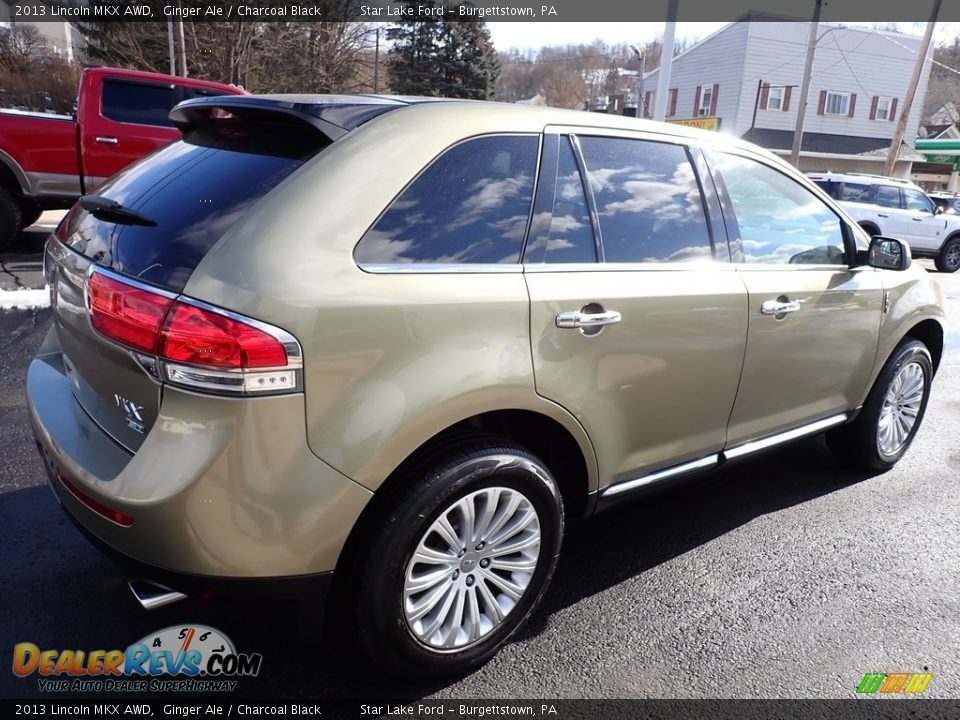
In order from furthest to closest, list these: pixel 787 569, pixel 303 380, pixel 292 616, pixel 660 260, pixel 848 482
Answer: pixel 848 482
pixel 787 569
pixel 660 260
pixel 292 616
pixel 303 380

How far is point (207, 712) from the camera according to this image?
89.9 inches

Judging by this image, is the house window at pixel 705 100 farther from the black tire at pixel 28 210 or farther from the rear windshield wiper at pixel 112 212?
the rear windshield wiper at pixel 112 212

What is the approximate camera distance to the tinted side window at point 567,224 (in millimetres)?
2516

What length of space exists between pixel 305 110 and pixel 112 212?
26.8 inches

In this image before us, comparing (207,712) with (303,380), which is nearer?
(303,380)

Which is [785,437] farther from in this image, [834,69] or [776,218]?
[834,69]

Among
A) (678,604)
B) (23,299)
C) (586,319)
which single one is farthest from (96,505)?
(23,299)

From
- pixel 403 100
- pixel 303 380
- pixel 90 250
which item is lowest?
pixel 303 380

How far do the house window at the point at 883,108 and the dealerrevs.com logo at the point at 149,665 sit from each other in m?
48.5

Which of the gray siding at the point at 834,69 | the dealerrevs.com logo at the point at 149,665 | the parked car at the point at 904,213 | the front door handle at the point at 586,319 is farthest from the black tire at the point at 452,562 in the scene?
the gray siding at the point at 834,69

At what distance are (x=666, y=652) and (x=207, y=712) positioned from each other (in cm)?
154

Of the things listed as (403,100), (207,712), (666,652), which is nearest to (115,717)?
(207,712)

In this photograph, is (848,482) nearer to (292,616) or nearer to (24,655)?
(292,616)

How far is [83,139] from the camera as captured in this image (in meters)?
8.73
